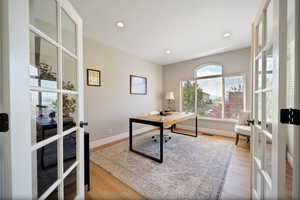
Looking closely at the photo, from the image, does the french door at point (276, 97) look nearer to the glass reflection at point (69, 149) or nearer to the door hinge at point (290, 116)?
the door hinge at point (290, 116)

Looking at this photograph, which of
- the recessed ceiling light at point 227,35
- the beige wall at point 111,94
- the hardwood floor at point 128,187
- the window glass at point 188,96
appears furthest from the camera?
the window glass at point 188,96

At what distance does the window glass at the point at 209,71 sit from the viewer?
12.4ft

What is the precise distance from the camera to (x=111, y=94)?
3.16 metres

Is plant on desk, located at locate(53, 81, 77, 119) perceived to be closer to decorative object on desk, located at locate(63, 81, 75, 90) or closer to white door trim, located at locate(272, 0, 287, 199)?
decorative object on desk, located at locate(63, 81, 75, 90)

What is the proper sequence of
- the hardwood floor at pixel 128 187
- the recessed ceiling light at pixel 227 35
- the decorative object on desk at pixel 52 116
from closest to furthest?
the decorative object on desk at pixel 52 116
the hardwood floor at pixel 128 187
the recessed ceiling light at pixel 227 35

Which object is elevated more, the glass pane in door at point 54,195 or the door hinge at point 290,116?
the door hinge at point 290,116

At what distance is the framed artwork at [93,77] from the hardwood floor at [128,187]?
1.70 m

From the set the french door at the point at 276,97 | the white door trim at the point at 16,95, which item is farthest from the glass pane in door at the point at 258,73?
the white door trim at the point at 16,95

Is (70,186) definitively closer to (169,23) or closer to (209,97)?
(169,23)

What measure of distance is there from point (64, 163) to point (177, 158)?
6.10ft

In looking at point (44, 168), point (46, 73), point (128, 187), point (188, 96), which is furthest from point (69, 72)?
point (188, 96)

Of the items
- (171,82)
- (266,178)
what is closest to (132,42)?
(171,82)

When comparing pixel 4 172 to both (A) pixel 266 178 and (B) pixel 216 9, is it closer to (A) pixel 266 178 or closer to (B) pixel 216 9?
(A) pixel 266 178

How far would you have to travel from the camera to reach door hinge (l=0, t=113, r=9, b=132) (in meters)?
0.51
